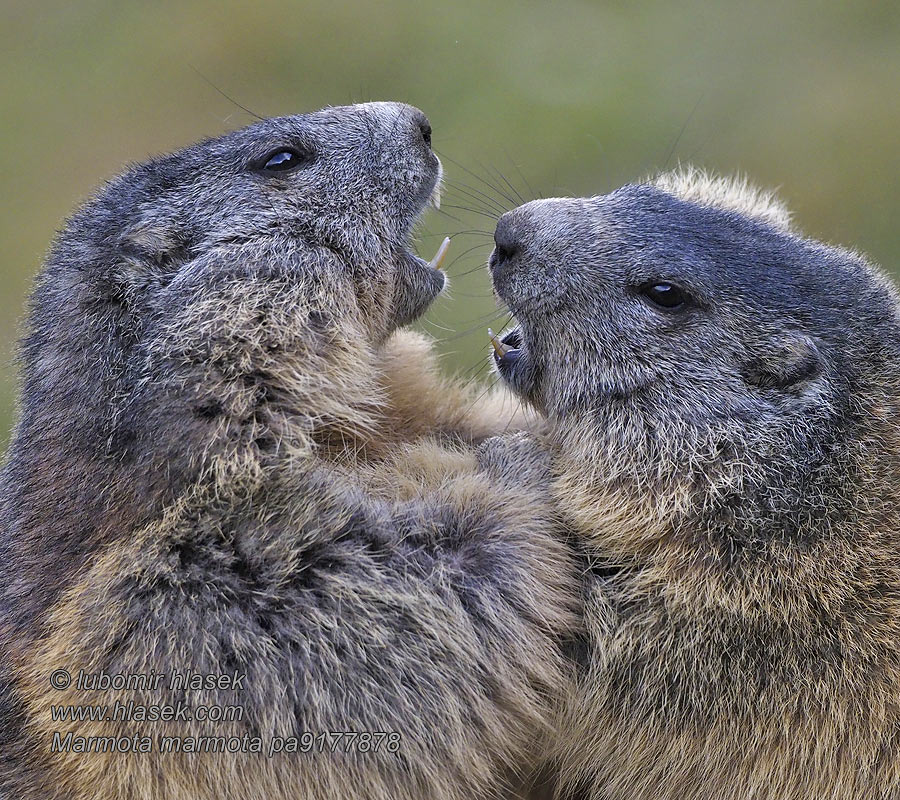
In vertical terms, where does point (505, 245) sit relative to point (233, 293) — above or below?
above

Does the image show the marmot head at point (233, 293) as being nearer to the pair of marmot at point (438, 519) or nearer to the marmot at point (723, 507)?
the pair of marmot at point (438, 519)

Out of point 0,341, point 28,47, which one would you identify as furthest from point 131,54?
point 0,341

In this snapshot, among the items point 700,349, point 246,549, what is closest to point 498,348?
point 700,349

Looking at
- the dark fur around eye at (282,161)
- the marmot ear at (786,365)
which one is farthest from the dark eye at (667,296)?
the dark fur around eye at (282,161)

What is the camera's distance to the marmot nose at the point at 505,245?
3.80 meters

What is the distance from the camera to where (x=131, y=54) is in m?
9.98

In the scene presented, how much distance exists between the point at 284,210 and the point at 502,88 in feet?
20.4

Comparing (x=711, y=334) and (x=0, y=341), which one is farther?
(x=0, y=341)

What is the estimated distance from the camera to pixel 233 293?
11.1ft

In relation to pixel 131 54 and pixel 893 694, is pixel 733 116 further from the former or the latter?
pixel 893 694

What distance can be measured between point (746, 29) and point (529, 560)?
330 inches

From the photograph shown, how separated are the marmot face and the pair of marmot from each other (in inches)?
0.6

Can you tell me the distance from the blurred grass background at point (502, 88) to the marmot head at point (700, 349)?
449 cm

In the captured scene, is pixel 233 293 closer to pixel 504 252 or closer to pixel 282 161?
pixel 282 161
